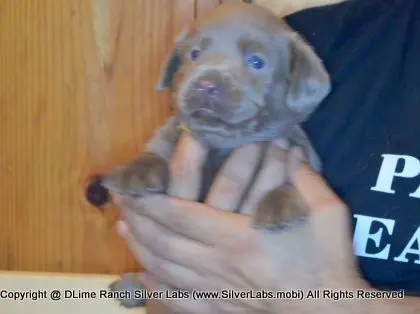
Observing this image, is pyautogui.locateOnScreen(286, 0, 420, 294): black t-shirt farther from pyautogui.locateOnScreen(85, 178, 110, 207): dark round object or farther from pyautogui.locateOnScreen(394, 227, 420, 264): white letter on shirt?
pyautogui.locateOnScreen(85, 178, 110, 207): dark round object

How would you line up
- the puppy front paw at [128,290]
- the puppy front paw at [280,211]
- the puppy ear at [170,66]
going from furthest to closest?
the puppy front paw at [128,290]
the puppy ear at [170,66]
the puppy front paw at [280,211]

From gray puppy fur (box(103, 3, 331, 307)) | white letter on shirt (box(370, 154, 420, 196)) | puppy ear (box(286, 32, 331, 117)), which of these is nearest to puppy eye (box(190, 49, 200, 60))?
gray puppy fur (box(103, 3, 331, 307))

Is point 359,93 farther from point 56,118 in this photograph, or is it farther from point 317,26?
point 56,118

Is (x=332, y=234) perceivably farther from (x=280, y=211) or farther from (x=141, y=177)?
(x=141, y=177)

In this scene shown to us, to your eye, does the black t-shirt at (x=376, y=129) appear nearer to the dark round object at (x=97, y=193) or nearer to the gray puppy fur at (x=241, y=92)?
the gray puppy fur at (x=241, y=92)

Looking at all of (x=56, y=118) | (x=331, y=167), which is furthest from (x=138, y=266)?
(x=331, y=167)

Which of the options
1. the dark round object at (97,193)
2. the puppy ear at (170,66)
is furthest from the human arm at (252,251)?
the dark round object at (97,193)

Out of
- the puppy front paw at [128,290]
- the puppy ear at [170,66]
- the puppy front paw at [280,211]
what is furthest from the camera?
the puppy front paw at [128,290]

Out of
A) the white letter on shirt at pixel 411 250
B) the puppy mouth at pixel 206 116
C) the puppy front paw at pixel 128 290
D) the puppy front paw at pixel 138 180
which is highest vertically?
the puppy mouth at pixel 206 116
